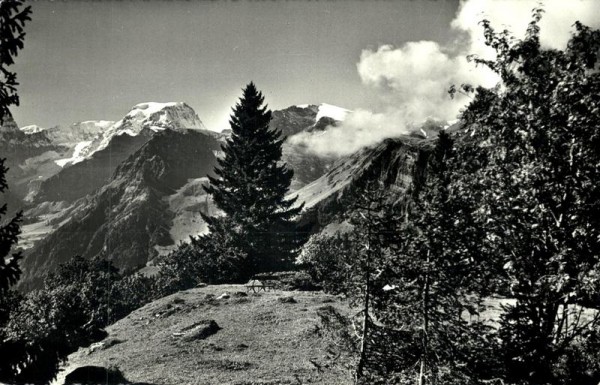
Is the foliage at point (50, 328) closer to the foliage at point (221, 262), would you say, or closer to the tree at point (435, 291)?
the tree at point (435, 291)

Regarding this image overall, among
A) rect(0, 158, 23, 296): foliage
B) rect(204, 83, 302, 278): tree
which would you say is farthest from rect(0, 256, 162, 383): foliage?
rect(204, 83, 302, 278): tree

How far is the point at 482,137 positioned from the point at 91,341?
102ft

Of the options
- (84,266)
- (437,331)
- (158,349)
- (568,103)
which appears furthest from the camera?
(84,266)

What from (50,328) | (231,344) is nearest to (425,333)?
(231,344)

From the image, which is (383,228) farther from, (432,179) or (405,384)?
(405,384)

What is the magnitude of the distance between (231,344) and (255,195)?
24.3 m

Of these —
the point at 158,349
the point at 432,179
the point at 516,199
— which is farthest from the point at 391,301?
the point at 158,349

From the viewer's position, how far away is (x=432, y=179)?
12031 mm

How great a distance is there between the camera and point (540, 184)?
881 centimetres

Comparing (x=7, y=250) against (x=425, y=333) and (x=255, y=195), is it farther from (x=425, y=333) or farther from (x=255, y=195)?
(x=255, y=195)

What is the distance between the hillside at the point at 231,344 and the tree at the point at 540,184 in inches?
236

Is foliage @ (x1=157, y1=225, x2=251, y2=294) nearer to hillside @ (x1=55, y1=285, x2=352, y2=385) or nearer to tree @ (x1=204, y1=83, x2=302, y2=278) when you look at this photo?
tree @ (x1=204, y1=83, x2=302, y2=278)

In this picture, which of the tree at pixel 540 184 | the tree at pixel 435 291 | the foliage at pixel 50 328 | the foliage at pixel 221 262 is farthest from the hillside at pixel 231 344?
the foliage at pixel 221 262

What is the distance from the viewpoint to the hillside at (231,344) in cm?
1947
